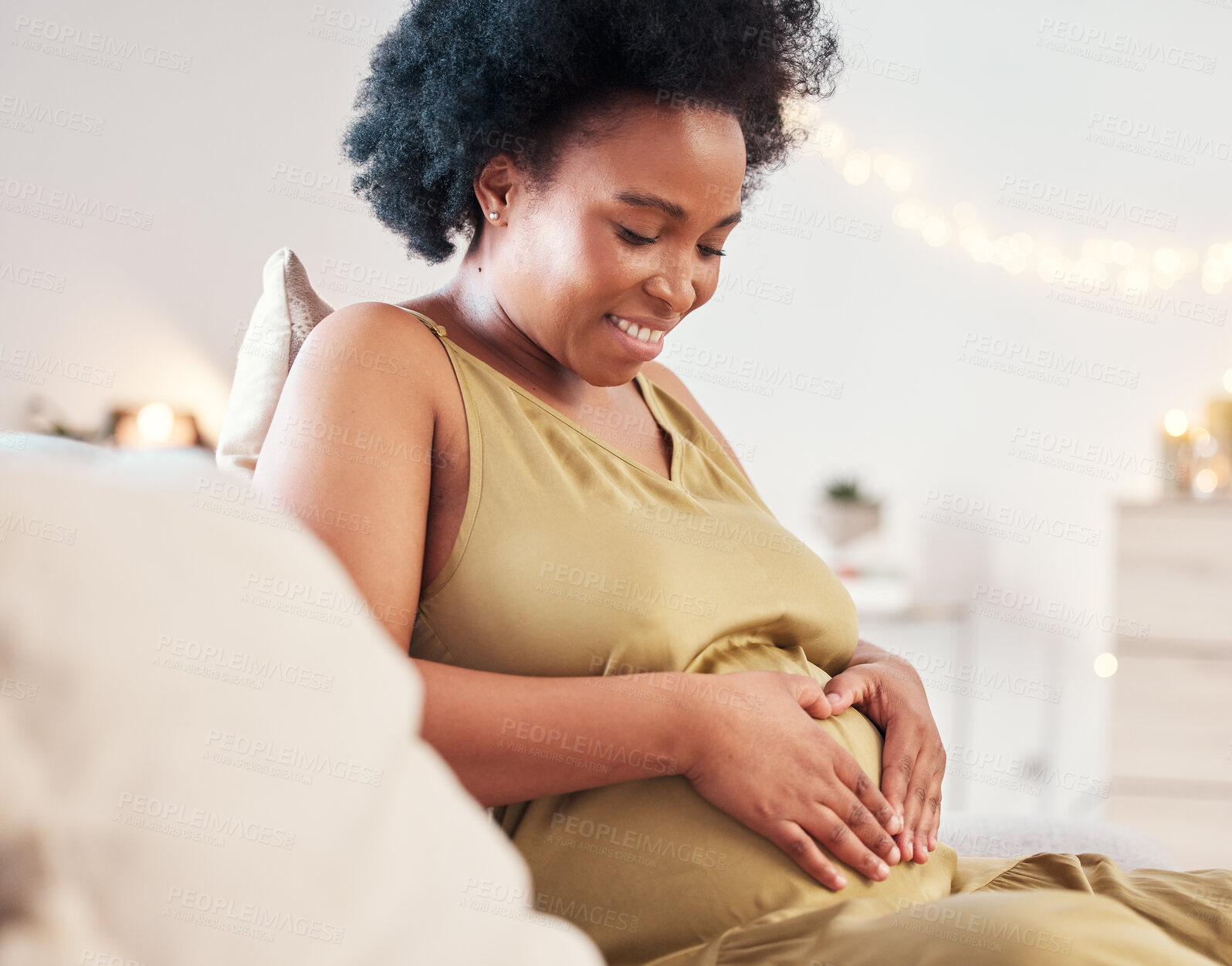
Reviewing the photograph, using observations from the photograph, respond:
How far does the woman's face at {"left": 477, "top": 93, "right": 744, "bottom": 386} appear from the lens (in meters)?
0.87

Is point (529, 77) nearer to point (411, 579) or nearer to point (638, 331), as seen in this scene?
point (638, 331)

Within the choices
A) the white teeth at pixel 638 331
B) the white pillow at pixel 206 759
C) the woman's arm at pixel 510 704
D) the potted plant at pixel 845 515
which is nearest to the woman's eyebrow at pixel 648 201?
the white teeth at pixel 638 331

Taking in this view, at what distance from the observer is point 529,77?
92cm

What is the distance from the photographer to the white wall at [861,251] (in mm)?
2496

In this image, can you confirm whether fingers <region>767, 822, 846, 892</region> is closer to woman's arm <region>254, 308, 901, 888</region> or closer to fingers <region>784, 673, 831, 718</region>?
woman's arm <region>254, 308, 901, 888</region>

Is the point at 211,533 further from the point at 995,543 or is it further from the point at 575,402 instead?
the point at 995,543

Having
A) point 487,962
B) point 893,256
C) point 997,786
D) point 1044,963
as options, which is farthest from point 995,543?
point 487,962

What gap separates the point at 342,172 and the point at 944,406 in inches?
67.6

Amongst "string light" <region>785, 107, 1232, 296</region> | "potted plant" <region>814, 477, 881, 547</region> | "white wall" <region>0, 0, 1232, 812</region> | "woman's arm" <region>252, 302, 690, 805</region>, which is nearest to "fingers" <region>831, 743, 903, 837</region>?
"woman's arm" <region>252, 302, 690, 805</region>

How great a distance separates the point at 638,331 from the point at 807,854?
1.52 ft

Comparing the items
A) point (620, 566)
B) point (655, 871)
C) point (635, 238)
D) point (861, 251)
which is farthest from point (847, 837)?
point (861, 251)

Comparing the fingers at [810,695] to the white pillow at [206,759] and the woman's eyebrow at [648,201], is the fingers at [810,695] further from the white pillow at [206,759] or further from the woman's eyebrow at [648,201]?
the white pillow at [206,759]

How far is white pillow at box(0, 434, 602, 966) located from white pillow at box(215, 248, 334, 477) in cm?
69

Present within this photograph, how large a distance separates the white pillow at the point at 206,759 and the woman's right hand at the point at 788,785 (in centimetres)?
52
